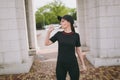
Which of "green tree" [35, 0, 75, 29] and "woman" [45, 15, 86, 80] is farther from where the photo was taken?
"green tree" [35, 0, 75, 29]

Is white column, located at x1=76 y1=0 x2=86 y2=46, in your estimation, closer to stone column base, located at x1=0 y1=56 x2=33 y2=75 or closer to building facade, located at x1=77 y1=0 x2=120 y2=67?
building facade, located at x1=77 y1=0 x2=120 y2=67

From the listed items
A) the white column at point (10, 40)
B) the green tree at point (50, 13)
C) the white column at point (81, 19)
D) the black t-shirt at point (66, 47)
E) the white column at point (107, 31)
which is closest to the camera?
the black t-shirt at point (66, 47)

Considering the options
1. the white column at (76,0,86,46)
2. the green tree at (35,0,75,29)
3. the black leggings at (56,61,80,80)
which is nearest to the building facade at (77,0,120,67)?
the black leggings at (56,61,80,80)

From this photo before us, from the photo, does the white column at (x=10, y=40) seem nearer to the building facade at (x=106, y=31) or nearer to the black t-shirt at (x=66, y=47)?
the building facade at (x=106, y=31)

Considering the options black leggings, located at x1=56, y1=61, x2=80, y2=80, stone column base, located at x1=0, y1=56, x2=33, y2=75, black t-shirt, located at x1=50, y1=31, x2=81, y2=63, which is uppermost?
black t-shirt, located at x1=50, y1=31, x2=81, y2=63

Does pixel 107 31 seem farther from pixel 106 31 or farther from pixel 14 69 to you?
pixel 14 69

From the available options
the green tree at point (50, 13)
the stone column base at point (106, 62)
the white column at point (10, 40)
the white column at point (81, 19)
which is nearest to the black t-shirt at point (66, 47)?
the white column at point (10, 40)

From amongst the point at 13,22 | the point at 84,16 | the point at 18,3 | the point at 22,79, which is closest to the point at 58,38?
the point at 22,79

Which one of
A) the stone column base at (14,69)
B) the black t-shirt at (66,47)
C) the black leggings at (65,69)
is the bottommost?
the stone column base at (14,69)

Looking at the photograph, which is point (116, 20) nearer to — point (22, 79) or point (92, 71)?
point (92, 71)

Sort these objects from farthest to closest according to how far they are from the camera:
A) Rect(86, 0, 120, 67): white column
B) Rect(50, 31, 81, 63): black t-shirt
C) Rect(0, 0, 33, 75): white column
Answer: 1. Rect(86, 0, 120, 67): white column
2. Rect(0, 0, 33, 75): white column
3. Rect(50, 31, 81, 63): black t-shirt

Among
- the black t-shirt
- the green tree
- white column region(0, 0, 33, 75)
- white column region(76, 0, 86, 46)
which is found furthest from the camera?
the green tree

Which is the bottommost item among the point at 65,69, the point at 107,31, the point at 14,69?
the point at 14,69

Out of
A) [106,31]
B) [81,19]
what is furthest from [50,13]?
[106,31]
